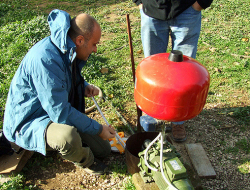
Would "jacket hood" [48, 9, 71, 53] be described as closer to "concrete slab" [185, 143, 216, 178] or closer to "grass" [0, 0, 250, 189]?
"grass" [0, 0, 250, 189]

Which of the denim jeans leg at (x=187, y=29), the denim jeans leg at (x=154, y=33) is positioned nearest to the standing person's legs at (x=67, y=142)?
the denim jeans leg at (x=154, y=33)

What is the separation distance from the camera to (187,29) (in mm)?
2871

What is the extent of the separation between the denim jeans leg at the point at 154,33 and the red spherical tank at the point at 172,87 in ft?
4.09

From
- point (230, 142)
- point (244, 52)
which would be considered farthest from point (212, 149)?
point (244, 52)

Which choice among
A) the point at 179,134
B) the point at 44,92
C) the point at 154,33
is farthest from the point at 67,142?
the point at 154,33

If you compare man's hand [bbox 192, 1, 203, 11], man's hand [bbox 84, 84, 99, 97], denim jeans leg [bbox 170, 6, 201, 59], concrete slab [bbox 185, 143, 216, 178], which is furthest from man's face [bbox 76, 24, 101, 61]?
concrete slab [bbox 185, 143, 216, 178]

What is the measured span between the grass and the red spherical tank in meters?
1.26

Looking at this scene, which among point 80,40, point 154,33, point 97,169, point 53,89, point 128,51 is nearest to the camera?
point 53,89

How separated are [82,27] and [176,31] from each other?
1235mm

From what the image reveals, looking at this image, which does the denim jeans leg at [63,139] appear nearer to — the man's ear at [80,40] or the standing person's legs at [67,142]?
the standing person's legs at [67,142]

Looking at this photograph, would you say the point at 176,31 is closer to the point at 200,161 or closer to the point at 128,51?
the point at 200,161

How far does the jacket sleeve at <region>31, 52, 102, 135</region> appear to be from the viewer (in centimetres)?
215

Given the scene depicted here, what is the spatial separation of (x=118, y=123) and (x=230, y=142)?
1.51m

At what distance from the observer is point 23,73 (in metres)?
2.30
